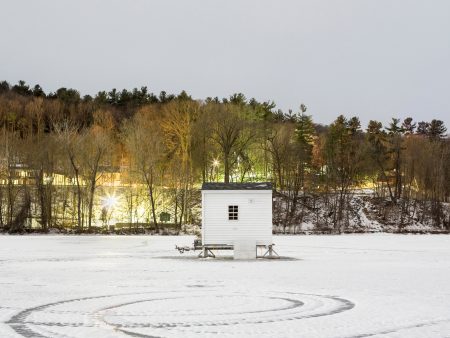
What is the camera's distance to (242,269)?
29.0 m

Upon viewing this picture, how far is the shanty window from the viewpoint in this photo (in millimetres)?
36750

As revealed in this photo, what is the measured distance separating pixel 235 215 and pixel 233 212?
199mm

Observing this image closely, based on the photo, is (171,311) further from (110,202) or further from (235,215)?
(110,202)

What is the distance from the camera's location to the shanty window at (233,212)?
36750 millimetres

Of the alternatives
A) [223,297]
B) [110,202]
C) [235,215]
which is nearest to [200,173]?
[110,202]

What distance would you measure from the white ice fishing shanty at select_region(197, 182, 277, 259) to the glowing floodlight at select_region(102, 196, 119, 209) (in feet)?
133

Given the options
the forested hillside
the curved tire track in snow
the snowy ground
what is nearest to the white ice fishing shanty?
the snowy ground

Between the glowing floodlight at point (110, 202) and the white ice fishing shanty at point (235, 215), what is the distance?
4046 cm

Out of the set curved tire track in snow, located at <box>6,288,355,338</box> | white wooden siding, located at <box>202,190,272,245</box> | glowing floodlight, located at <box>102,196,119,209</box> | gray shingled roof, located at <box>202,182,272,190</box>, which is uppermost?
glowing floodlight, located at <box>102,196,119,209</box>

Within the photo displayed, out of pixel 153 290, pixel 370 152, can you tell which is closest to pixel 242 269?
pixel 153 290

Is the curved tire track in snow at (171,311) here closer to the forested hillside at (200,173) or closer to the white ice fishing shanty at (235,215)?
the white ice fishing shanty at (235,215)

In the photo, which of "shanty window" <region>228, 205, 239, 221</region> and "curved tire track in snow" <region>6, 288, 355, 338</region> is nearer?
"curved tire track in snow" <region>6, 288, 355, 338</region>

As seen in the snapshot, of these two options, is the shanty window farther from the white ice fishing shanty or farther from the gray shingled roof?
the gray shingled roof

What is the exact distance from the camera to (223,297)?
63.7 feet
